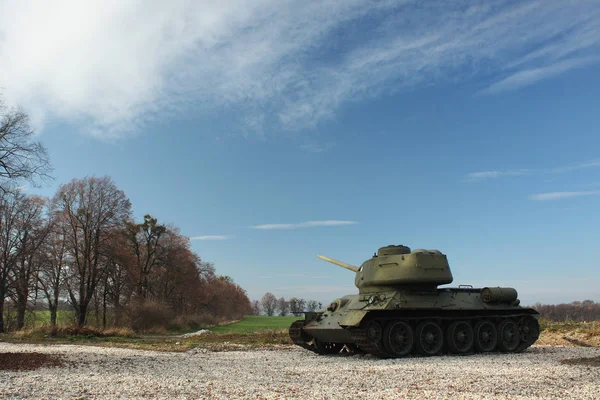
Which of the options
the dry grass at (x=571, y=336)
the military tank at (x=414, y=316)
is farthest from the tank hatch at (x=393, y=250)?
the dry grass at (x=571, y=336)

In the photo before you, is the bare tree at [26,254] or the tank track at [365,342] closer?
the tank track at [365,342]

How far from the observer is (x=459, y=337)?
1731 cm

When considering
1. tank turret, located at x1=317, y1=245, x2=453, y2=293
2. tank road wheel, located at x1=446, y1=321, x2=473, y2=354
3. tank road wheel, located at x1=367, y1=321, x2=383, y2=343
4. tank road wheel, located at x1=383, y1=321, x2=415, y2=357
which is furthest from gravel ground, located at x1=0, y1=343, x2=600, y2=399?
tank turret, located at x1=317, y1=245, x2=453, y2=293

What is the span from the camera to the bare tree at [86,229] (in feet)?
115

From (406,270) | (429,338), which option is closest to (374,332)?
(429,338)

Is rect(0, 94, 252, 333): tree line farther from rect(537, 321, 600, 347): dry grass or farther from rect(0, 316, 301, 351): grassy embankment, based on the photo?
rect(537, 321, 600, 347): dry grass

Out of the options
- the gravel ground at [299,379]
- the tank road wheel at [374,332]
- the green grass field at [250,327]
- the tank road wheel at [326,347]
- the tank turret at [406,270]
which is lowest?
the green grass field at [250,327]

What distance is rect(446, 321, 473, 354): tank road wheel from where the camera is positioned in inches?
674

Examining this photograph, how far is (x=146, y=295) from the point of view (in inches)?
1633

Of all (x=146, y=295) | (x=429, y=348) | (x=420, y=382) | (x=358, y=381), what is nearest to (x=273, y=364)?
(x=358, y=381)

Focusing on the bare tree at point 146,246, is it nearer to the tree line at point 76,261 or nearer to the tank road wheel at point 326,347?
the tree line at point 76,261

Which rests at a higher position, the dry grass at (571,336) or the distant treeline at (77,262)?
the distant treeline at (77,262)

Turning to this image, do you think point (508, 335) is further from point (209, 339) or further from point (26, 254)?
point (26, 254)

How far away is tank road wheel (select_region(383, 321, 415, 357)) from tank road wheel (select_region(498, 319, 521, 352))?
3.86m
